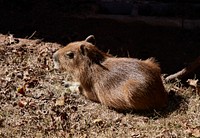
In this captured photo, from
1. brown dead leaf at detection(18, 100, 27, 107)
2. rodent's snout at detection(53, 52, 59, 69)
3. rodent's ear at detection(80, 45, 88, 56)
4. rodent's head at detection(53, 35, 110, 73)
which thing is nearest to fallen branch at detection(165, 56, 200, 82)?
rodent's head at detection(53, 35, 110, 73)

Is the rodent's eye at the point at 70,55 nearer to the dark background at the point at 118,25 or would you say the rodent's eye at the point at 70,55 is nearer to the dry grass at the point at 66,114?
the dry grass at the point at 66,114

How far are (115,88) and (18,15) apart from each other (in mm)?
2806

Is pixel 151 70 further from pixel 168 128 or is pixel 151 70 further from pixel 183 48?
pixel 183 48

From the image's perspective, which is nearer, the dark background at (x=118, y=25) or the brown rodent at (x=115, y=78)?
the brown rodent at (x=115, y=78)

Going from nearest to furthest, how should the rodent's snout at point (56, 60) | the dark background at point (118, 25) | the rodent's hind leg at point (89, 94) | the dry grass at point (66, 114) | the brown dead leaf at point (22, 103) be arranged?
1. the dry grass at point (66, 114)
2. the brown dead leaf at point (22, 103)
3. the rodent's hind leg at point (89, 94)
4. the rodent's snout at point (56, 60)
5. the dark background at point (118, 25)

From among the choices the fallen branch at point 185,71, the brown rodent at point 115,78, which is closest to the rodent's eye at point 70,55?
the brown rodent at point 115,78

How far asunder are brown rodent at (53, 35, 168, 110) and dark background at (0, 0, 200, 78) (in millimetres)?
994

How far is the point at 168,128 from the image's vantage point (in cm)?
530

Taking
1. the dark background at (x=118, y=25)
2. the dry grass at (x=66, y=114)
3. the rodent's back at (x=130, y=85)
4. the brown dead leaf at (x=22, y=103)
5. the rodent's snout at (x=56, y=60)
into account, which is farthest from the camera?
the dark background at (x=118, y=25)

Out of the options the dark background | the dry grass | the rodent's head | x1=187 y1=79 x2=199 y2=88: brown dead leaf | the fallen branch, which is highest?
the dark background

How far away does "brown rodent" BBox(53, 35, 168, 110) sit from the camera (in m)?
5.48

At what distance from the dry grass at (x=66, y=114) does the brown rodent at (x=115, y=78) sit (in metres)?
0.12

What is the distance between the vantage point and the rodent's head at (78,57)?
5730 millimetres

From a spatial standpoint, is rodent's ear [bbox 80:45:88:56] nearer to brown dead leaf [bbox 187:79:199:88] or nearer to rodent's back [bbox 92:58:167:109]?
rodent's back [bbox 92:58:167:109]
